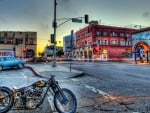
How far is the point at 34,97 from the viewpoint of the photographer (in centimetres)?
807

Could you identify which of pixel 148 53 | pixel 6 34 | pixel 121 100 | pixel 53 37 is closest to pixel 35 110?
pixel 121 100

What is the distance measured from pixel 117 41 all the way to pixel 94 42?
860 centimetres

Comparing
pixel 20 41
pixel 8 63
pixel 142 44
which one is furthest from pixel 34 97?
pixel 20 41

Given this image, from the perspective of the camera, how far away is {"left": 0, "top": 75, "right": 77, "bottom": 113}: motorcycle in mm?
7902

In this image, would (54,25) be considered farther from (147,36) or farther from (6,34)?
(6,34)

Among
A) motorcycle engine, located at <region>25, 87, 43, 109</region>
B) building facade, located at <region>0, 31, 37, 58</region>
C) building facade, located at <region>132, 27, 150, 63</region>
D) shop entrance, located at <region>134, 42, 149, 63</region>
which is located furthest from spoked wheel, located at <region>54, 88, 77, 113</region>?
building facade, located at <region>0, 31, 37, 58</region>

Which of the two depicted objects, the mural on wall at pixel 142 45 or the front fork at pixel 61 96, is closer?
the front fork at pixel 61 96

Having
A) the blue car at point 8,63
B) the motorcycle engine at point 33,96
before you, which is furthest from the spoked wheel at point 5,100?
the blue car at point 8,63

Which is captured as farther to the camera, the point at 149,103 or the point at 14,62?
the point at 14,62

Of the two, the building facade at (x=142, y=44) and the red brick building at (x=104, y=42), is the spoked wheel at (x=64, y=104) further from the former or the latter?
the red brick building at (x=104, y=42)

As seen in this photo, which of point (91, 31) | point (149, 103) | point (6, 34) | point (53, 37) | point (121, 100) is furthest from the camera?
point (6, 34)

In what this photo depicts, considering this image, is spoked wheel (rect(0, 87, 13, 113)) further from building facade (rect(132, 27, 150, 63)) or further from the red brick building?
the red brick building

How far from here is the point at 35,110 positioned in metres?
8.52

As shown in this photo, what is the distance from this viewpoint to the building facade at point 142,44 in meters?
68.3
